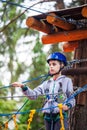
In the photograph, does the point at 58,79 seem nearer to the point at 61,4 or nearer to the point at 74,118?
the point at 74,118

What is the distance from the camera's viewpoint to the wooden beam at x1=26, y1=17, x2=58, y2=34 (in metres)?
Result: 4.37

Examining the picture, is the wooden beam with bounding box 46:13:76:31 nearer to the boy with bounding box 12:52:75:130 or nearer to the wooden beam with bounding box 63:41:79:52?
the wooden beam with bounding box 63:41:79:52

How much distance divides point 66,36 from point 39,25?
39 centimetres

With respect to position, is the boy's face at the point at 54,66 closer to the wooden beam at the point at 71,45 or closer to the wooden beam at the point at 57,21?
the wooden beam at the point at 57,21

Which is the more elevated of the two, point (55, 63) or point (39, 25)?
point (39, 25)

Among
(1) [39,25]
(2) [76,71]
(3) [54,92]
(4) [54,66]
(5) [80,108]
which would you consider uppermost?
(1) [39,25]

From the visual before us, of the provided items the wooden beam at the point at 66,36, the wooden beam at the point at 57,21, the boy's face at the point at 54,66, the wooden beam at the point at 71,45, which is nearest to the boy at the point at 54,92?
the boy's face at the point at 54,66

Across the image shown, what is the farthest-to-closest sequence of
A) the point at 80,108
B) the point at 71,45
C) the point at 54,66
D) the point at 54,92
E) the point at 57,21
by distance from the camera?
1. the point at 71,45
2. the point at 80,108
3. the point at 57,21
4. the point at 54,66
5. the point at 54,92

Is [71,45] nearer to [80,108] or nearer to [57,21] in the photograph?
[57,21]

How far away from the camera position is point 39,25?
446cm

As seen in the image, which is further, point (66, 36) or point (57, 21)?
point (66, 36)

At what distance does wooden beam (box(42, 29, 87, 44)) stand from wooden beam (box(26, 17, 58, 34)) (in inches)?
3.8

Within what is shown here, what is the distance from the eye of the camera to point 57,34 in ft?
15.0

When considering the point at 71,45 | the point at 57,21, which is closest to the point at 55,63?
the point at 57,21
